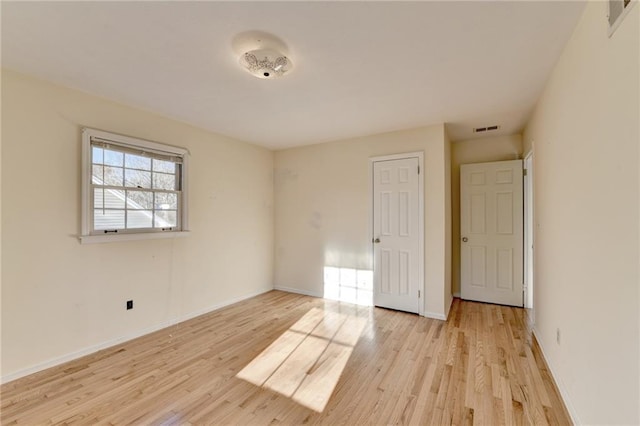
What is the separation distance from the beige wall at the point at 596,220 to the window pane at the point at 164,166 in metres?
3.84

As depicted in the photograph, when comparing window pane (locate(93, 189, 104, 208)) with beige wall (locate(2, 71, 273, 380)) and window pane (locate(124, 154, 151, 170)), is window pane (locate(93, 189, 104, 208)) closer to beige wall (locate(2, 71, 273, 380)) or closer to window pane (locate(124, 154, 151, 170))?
beige wall (locate(2, 71, 273, 380))

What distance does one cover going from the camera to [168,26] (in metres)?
1.74

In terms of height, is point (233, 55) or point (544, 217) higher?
point (233, 55)

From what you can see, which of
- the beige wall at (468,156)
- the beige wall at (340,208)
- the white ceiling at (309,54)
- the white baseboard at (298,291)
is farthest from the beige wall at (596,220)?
the white baseboard at (298,291)

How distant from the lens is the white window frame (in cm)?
263

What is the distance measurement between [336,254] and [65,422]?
3.31m

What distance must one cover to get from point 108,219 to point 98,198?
0.23 metres

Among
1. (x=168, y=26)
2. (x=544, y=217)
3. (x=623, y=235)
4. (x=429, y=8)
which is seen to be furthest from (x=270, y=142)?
(x=623, y=235)

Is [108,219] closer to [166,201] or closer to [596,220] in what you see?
[166,201]

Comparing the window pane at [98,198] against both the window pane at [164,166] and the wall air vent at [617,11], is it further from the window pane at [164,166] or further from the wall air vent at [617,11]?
the wall air vent at [617,11]

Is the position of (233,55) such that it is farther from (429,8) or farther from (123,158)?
(123,158)

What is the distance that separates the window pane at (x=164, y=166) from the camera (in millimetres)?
3258

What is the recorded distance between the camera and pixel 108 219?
2.85 m

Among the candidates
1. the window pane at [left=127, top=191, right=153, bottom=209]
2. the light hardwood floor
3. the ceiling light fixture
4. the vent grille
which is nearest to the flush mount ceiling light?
the ceiling light fixture
